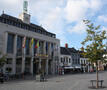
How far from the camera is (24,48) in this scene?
33969 mm

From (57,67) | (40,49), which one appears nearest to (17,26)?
(40,49)

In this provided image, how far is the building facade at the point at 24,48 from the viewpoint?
3028cm

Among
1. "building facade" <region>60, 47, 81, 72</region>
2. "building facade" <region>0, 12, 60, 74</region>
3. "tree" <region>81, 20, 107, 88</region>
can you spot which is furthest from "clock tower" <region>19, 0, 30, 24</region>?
"tree" <region>81, 20, 107, 88</region>

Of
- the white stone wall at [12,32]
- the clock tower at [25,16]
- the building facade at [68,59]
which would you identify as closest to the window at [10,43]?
the white stone wall at [12,32]

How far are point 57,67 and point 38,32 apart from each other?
1255 centimetres

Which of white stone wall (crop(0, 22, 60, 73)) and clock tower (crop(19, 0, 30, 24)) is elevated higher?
clock tower (crop(19, 0, 30, 24))

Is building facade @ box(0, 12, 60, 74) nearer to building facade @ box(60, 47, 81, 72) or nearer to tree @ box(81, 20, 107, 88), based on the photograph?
building facade @ box(60, 47, 81, 72)

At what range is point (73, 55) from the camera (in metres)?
56.8

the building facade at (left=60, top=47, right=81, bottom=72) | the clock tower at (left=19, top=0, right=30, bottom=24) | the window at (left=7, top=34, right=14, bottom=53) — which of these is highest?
the clock tower at (left=19, top=0, right=30, bottom=24)

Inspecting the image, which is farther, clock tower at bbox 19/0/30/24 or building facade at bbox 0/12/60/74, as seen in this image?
clock tower at bbox 19/0/30/24

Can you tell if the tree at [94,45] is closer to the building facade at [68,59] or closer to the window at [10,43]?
the window at [10,43]

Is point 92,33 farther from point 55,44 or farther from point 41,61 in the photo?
point 55,44

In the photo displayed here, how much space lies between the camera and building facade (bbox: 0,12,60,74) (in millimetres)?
30281

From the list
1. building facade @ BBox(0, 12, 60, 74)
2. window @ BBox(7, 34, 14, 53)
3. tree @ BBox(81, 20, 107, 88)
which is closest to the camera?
tree @ BBox(81, 20, 107, 88)
